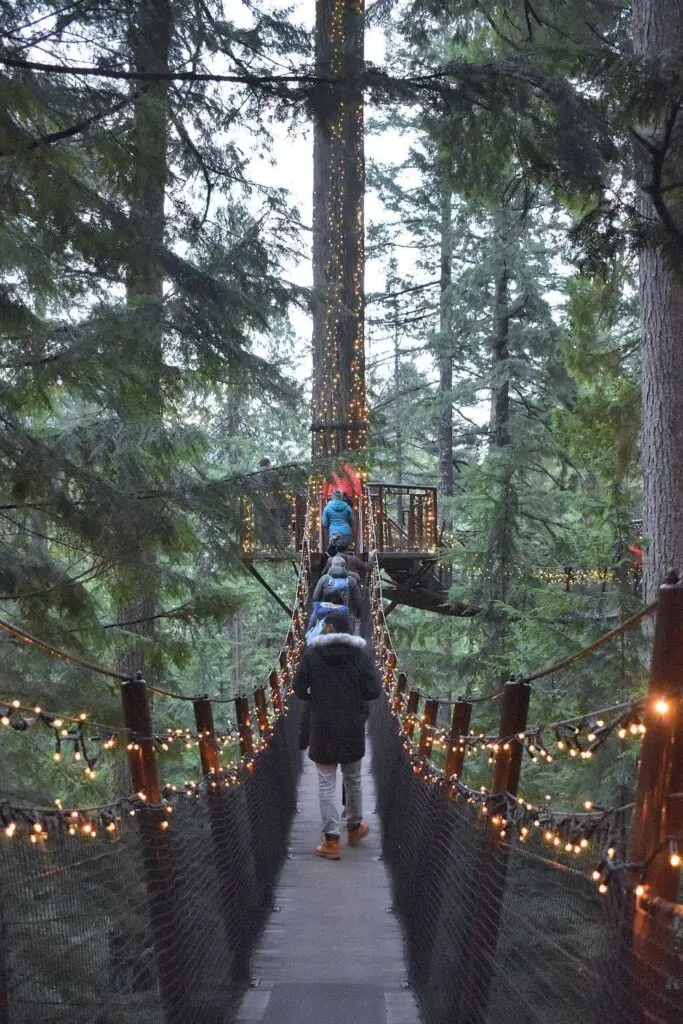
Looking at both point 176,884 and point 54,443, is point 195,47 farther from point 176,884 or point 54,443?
point 176,884

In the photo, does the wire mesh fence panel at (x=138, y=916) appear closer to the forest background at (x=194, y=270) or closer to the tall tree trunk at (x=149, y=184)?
the forest background at (x=194, y=270)

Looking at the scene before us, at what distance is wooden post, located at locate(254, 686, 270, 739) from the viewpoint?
5302 mm

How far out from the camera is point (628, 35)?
8.01m

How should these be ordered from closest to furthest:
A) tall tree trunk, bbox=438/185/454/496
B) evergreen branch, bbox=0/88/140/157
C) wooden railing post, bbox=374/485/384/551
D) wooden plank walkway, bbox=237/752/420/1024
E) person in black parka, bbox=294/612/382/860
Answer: wooden plank walkway, bbox=237/752/420/1024, evergreen branch, bbox=0/88/140/157, person in black parka, bbox=294/612/382/860, wooden railing post, bbox=374/485/384/551, tall tree trunk, bbox=438/185/454/496

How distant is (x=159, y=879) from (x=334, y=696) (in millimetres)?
2649

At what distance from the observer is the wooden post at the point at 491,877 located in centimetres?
290

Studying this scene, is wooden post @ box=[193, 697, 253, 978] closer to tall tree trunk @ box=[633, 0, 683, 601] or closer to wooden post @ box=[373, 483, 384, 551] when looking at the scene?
tall tree trunk @ box=[633, 0, 683, 601]

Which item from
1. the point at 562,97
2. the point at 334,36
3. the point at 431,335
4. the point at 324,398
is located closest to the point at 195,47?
the point at 334,36

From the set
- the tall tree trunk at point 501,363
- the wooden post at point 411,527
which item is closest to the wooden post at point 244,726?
the wooden post at point 411,527

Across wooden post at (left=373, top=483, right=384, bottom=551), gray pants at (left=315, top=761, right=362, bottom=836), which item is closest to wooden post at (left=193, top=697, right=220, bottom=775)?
gray pants at (left=315, top=761, right=362, bottom=836)

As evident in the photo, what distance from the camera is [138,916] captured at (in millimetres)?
3115

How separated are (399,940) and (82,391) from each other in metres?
3.07

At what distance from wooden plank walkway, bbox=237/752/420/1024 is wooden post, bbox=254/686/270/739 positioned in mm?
783

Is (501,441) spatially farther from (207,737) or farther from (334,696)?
(207,737)
